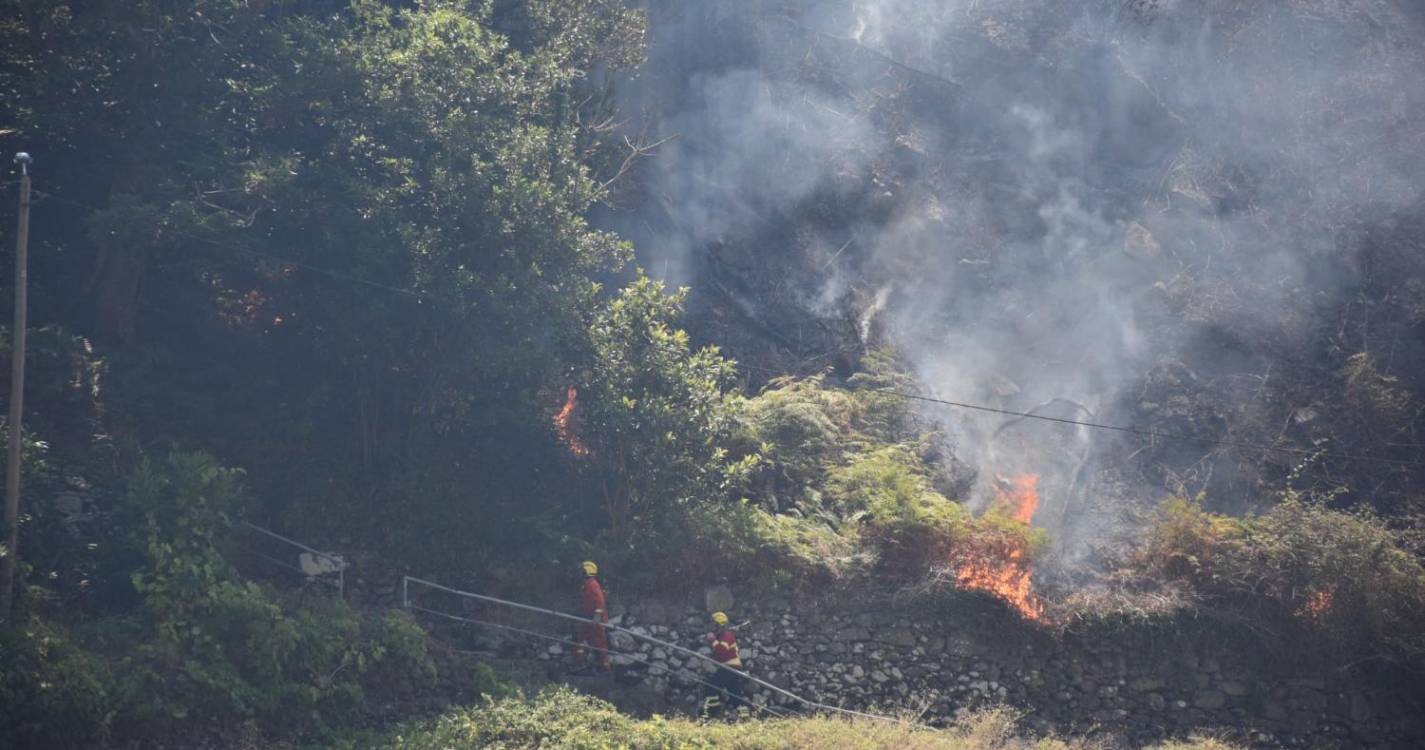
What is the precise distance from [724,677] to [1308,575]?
9.38 meters

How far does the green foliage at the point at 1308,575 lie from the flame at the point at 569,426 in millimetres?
9316

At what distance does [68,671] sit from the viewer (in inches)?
435

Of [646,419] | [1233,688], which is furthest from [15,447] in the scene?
[1233,688]

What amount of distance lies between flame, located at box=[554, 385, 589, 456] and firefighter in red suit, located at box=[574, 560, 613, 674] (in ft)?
9.86

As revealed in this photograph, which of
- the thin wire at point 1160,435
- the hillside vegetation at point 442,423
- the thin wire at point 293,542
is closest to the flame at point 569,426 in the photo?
the hillside vegetation at point 442,423

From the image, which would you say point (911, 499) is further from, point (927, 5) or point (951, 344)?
point (927, 5)

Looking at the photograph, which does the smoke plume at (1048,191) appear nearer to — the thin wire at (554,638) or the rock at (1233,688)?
the rock at (1233,688)

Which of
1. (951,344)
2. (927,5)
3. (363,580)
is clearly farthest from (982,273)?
(363,580)

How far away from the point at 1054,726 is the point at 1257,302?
1219 centimetres

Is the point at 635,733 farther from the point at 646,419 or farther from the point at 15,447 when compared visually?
the point at 15,447

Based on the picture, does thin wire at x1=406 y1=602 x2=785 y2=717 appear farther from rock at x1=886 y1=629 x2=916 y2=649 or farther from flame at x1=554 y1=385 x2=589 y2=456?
flame at x1=554 y1=385 x2=589 y2=456

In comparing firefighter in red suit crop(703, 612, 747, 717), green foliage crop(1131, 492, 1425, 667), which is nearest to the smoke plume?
green foliage crop(1131, 492, 1425, 667)

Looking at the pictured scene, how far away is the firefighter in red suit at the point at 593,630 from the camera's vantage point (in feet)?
50.3

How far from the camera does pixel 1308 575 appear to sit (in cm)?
1714
